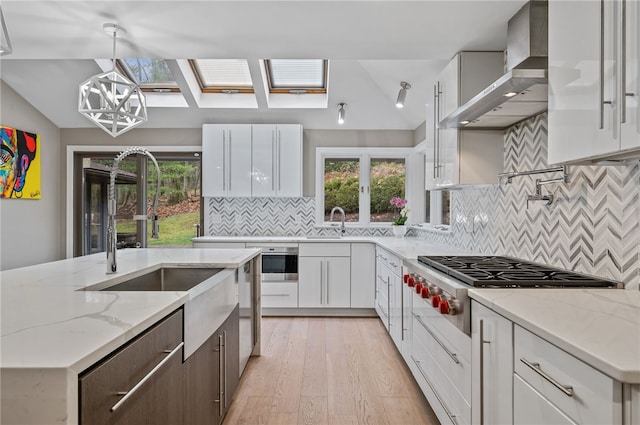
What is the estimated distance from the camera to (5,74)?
411cm

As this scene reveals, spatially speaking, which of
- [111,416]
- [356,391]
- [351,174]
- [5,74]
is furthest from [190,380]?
[5,74]

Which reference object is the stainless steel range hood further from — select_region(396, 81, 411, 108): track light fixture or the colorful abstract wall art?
the colorful abstract wall art

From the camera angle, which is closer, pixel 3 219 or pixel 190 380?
pixel 190 380

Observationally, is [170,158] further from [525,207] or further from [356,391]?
[525,207]

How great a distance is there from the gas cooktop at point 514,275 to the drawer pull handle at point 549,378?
50cm

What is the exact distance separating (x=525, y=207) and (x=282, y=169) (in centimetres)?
296

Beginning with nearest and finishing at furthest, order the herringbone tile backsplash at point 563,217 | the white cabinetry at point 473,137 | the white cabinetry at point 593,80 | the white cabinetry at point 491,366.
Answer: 1. the white cabinetry at point 593,80
2. the white cabinetry at point 491,366
3. the herringbone tile backsplash at point 563,217
4. the white cabinetry at point 473,137

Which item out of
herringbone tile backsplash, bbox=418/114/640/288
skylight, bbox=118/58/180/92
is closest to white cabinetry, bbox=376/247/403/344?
herringbone tile backsplash, bbox=418/114/640/288

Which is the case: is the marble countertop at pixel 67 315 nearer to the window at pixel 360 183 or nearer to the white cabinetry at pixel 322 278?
the white cabinetry at pixel 322 278

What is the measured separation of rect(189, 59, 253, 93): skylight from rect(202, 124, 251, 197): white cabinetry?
0.44 metres

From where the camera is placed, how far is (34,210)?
15.1ft

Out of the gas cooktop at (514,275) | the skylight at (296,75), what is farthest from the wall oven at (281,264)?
the gas cooktop at (514,275)

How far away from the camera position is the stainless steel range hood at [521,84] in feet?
5.62

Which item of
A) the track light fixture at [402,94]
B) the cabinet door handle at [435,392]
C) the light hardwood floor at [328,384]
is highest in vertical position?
the track light fixture at [402,94]
